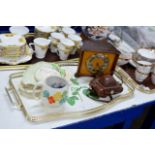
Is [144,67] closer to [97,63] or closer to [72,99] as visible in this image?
[97,63]

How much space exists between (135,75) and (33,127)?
1.82 feet

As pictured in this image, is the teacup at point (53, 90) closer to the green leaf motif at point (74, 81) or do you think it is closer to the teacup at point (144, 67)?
the green leaf motif at point (74, 81)

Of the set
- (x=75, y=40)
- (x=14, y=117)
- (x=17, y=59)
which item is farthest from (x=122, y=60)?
(x=14, y=117)

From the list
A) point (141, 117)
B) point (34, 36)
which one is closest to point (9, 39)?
point (34, 36)

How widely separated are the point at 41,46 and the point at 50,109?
0.34 meters

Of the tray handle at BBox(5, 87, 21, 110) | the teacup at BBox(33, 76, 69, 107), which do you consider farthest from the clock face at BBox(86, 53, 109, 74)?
the tray handle at BBox(5, 87, 21, 110)

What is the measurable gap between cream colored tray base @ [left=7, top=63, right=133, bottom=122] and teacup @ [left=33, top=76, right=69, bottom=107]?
0.03 metres

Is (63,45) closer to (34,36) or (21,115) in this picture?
(34,36)

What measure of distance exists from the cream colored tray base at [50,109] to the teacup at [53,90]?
0.03m

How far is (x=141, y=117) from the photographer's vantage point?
146 cm

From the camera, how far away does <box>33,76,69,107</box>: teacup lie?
0.91 m

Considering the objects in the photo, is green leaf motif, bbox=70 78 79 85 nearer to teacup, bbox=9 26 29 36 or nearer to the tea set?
the tea set

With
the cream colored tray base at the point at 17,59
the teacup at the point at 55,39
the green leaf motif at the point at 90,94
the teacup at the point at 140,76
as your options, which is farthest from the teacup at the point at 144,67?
the cream colored tray base at the point at 17,59

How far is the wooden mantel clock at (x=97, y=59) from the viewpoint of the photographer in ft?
3.61
